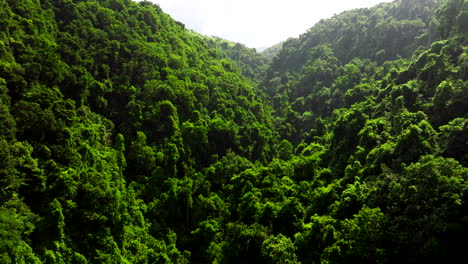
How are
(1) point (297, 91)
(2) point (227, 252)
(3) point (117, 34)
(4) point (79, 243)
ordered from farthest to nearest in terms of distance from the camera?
(1) point (297, 91) → (3) point (117, 34) → (2) point (227, 252) → (4) point (79, 243)

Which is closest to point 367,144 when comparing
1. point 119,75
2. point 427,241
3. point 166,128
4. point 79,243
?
point 427,241

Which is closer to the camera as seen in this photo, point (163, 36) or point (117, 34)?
point (117, 34)

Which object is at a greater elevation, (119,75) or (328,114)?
(119,75)

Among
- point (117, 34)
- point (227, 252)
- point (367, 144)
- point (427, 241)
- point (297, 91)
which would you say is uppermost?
point (117, 34)

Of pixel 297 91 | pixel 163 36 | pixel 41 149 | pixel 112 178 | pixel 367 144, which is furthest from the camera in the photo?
pixel 297 91

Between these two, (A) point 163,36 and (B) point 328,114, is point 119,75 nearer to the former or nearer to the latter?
(A) point 163,36

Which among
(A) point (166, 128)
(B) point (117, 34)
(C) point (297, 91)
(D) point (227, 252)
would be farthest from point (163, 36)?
(D) point (227, 252)
